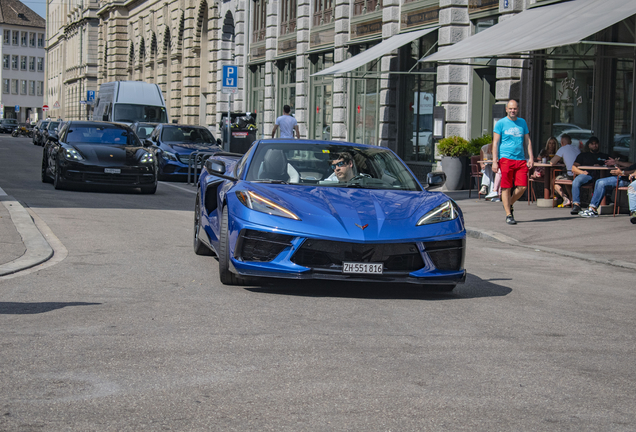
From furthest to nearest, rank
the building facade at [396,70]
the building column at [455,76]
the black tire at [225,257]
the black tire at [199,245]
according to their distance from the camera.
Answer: the building column at [455,76], the building facade at [396,70], the black tire at [199,245], the black tire at [225,257]

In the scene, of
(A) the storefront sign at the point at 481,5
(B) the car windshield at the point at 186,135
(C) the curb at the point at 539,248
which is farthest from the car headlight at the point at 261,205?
(B) the car windshield at the point at 186,135

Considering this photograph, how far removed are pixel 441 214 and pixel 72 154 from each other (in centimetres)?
1222

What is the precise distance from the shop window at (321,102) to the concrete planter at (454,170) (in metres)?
9.20

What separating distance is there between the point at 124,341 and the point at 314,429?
78.2 inches

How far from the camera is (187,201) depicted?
58.7ft

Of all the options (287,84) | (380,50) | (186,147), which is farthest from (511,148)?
(287,84)

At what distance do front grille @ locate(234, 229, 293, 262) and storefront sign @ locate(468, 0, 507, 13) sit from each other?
600 inches

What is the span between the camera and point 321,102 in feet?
103

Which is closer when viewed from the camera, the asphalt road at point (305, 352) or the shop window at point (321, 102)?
the asphalt road at point (305, 352)

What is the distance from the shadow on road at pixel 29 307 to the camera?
6539 millimetres

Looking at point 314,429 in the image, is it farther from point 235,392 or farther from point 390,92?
point 390,92

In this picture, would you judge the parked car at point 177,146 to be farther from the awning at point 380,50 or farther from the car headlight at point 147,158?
the car headlight at point 147,158

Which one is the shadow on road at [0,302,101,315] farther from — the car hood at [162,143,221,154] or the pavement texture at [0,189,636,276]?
the car hood at [162,143,221,154]

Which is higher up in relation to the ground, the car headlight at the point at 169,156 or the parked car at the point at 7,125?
the parked car at the point at 7,125
